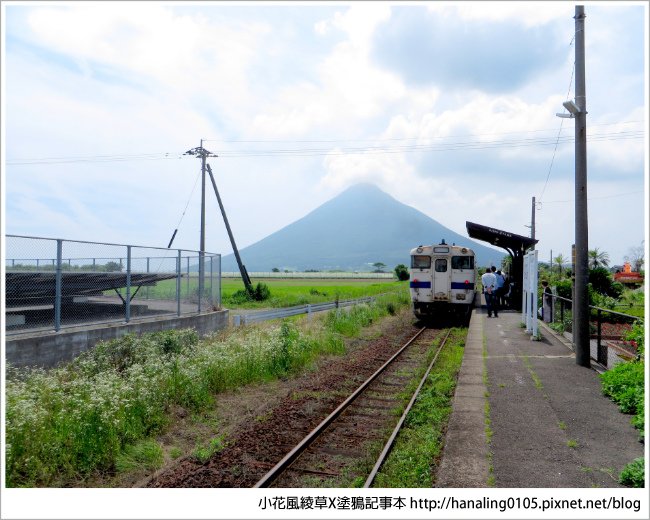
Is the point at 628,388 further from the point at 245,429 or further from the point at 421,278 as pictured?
the point at 421,278

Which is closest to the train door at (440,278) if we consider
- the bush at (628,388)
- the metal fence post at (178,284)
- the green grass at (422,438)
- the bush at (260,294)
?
the green grass at (422,438)

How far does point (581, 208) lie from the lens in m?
10.4

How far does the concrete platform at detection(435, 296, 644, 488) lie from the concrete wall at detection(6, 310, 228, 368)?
7.14 metres

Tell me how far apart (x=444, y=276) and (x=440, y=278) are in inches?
6.5

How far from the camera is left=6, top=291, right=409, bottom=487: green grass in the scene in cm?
567

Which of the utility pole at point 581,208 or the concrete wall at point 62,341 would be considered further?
the utility pole at point 581,208

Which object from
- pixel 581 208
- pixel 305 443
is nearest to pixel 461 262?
pixel 581 208

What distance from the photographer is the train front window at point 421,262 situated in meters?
19.7

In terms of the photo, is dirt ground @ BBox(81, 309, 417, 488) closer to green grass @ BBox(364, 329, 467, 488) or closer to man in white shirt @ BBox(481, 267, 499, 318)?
green grass @ BBox(364, 329, 467, 488)

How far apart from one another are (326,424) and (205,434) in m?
1.66

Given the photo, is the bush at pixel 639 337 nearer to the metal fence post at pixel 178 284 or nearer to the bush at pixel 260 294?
the metal fence post at pixel 178 284

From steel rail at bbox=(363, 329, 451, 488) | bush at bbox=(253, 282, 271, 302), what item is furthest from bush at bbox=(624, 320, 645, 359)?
bush at bbox=(253, 282, 271, 302)

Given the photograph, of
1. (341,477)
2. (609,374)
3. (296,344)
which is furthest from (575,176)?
(341,477)

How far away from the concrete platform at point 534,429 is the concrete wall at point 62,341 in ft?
23.4
